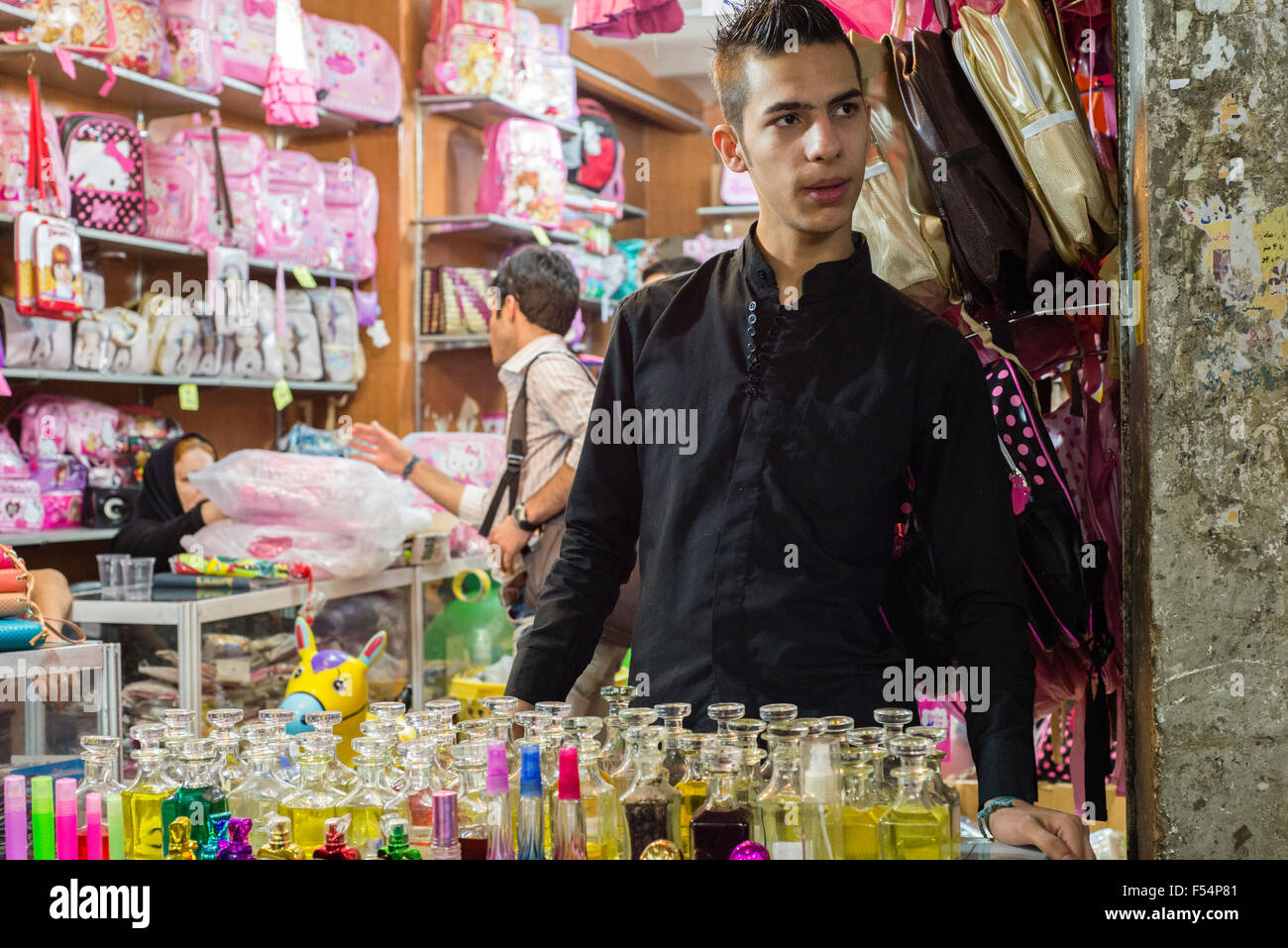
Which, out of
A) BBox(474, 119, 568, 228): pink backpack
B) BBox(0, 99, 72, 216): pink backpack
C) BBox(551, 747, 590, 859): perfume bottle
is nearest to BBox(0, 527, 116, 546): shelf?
BBox(0, 99, 72, 216): pink backpack

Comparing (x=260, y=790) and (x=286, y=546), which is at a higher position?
(x=286, y=546)

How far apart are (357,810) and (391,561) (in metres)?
2.73

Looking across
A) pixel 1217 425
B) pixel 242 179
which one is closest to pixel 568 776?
pixel 1217 425

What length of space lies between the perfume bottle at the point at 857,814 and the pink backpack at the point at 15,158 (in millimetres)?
3207

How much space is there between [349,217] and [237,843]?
420 centimetres

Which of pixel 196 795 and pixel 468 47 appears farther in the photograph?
pixel 468 47

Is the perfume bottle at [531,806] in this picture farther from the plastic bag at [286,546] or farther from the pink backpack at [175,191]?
the pink backpack at [175,191]

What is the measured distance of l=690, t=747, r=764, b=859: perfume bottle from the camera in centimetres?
112

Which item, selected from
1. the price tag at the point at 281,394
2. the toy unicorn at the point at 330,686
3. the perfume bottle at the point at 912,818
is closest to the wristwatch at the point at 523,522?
the toy unicorn at the point at 330,686

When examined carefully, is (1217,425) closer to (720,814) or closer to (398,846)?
A: (720,814)

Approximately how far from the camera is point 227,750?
1242 millimetres

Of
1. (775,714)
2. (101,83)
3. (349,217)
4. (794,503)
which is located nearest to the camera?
(775,714)
